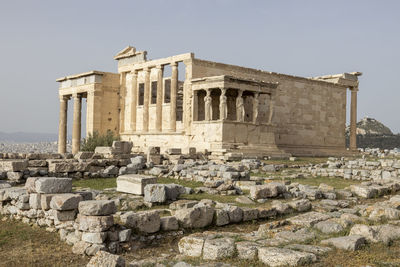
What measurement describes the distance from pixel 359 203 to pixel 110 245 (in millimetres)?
6801

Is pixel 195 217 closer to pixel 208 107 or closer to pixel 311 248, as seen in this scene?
pixel 311 248

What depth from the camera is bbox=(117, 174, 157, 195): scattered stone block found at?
35.2ft

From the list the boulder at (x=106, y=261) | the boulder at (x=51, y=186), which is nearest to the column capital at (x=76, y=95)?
the boulder at (x=51, y=186)

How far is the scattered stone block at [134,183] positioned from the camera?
10742 mm

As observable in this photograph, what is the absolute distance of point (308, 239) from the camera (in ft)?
21.2

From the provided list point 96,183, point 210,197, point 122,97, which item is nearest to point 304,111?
point 122,97

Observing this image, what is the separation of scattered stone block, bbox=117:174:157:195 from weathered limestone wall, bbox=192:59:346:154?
689 inches

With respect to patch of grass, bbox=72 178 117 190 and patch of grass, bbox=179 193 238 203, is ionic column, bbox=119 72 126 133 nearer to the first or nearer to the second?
patch of grass, bbox=72 178 117 190

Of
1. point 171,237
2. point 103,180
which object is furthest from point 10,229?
point 103,180

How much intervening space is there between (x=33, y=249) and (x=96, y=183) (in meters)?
7.59

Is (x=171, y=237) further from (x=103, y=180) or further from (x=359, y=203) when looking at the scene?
(x=103, y=180)

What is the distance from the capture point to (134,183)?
10938 millimetres

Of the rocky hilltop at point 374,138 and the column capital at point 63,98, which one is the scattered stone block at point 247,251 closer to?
the column capital at point 63,98

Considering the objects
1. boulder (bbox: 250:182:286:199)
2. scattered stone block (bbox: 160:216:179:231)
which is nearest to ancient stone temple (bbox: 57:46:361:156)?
boulder (bbox: 250:182:286:199)
